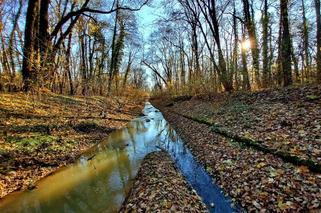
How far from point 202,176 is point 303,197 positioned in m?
2.85

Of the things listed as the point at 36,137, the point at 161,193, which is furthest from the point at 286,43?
the point at 36,137

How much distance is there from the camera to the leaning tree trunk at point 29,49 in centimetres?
1191

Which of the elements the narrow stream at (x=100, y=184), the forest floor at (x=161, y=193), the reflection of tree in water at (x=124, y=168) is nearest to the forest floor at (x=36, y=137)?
the narrow stream at (x=100, y=184)

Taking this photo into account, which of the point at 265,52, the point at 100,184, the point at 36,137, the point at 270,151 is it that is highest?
the point at 265,52

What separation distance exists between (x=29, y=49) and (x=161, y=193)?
430 inches

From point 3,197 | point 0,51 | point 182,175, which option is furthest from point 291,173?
point 0,51

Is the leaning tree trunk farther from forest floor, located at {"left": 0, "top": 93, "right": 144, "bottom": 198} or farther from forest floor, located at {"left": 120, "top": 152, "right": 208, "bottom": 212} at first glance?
forest floor, located at {"left": 120, "top": 152, "right": 208, "bottom": 212}

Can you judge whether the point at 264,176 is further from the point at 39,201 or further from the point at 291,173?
the point at 39,201

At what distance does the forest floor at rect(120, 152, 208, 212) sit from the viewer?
5016 millimetres

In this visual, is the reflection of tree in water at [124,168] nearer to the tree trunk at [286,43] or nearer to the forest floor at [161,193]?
the forest floor at [161,193]

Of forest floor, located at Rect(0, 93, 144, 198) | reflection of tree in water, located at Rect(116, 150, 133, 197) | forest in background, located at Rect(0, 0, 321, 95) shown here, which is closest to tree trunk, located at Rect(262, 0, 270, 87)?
forest in background, located at Rect(0, 0, 321, 95)

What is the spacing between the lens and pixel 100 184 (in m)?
6.88

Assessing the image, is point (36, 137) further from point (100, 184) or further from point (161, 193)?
point (161, 193)

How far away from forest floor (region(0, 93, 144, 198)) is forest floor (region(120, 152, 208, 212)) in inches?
117
